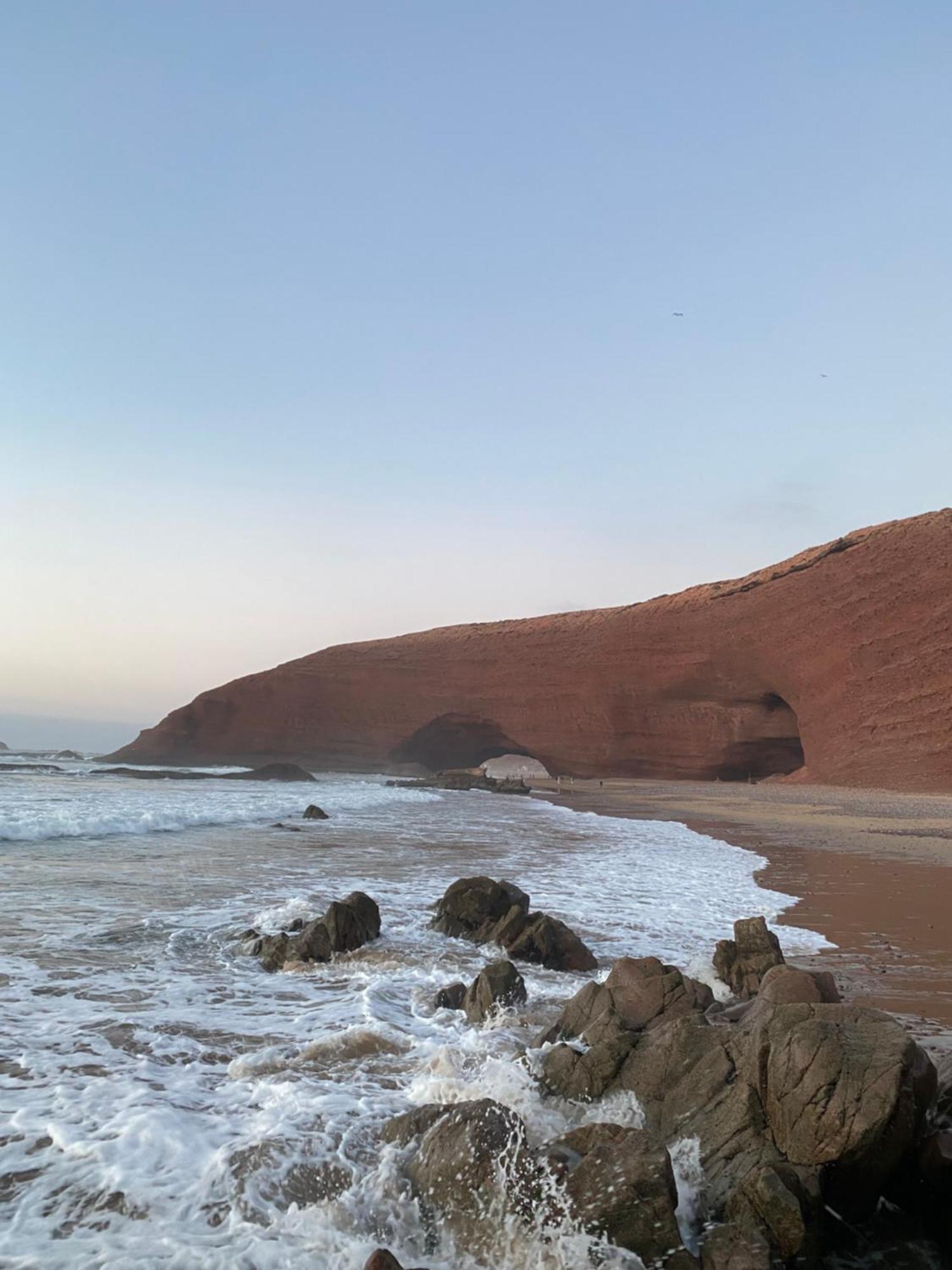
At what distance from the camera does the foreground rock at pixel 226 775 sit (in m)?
43.2

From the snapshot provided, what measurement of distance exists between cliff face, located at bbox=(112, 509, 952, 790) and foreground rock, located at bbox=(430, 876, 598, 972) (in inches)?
1214

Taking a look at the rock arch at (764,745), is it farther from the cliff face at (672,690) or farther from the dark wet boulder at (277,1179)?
the dark wet boulder at (277,1179)

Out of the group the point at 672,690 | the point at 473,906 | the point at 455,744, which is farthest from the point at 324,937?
the point at 455,744

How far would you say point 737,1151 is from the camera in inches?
142

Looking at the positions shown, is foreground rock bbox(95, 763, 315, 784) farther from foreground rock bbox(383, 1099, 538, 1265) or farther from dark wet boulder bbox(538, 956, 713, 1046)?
foreground rock bbox(383, 1099, 538, 1265)

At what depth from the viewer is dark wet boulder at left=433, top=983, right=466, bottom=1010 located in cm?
611

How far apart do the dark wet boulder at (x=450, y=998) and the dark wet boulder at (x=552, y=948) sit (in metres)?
1.39

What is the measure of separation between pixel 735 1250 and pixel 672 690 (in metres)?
47.5

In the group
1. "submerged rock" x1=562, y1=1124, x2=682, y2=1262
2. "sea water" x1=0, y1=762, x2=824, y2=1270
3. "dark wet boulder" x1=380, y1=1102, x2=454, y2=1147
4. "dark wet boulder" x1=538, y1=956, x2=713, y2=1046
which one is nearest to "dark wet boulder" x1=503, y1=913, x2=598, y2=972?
"sea water" x1=0, y1=762, x2=824, y2=1270

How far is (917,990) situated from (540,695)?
48.6 metres

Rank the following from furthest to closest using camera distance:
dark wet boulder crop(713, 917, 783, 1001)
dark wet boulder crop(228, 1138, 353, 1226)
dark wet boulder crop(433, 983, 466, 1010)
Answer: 1. dark wet boulder crop(713, 917, 783, 1001)
2. dark wet boulder crop(433, 983, 466, 1010)
3. dark wet boulder crop(228, 1138, 353, 1226)

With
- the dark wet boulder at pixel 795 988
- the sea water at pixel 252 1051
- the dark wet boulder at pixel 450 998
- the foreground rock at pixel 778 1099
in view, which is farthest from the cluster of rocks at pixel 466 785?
the foreground rock at pixel 778 1099

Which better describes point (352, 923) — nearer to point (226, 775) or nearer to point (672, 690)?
point (226, 775)

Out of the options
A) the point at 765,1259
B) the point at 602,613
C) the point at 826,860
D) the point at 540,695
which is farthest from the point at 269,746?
the point at 765,1259
